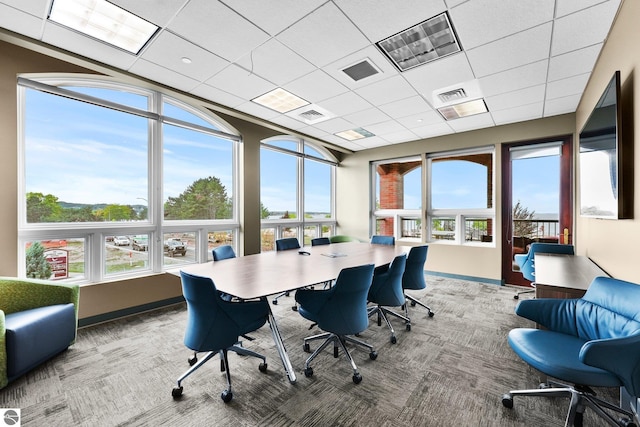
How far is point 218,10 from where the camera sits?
2230 millimetres

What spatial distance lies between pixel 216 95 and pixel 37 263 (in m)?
2.88

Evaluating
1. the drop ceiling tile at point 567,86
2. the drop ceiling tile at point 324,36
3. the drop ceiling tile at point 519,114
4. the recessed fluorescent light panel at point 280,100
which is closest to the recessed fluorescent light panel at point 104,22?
the drop ceiling tile at point 324,36

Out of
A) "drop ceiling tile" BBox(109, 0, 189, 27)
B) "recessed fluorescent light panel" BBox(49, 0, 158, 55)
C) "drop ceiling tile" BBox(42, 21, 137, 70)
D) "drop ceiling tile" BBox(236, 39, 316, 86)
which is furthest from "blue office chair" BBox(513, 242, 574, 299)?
"drop ceiling tile" BBox(42, 21, 137, 70)

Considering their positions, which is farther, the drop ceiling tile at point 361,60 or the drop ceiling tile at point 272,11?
the drop ceiling tile at point 361,60

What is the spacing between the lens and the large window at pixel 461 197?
5344 mm

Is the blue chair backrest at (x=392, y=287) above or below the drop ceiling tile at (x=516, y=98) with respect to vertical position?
below

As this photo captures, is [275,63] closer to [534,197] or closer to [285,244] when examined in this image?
[285,244]

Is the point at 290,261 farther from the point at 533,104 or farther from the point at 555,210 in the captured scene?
the point at 555,210

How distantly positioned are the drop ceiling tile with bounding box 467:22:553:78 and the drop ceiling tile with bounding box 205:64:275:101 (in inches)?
94.0

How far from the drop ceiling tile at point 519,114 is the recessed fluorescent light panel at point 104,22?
486cm

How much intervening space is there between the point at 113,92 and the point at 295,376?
157 inches

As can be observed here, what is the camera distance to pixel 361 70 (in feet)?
10.2

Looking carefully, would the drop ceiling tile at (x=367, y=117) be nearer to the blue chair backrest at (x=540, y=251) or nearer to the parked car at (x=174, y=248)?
the blue chair backrest at (x=540, y=251)

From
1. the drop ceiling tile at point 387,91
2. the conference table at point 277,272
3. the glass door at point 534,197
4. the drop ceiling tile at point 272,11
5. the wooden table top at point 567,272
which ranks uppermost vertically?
the drop ceiling tile at point 272,11
